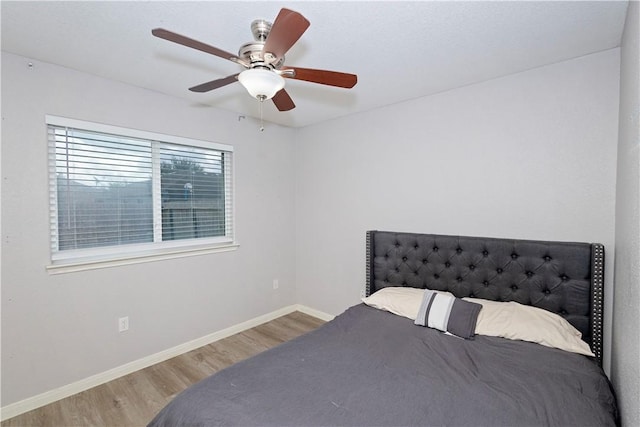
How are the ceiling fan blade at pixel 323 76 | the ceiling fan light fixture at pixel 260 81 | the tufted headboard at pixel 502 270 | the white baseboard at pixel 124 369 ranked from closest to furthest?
the ceiling fan light fixture at pixel 260 81, the ceiling fan blade at pixel 323 76, the tufted headboard at pixel 502 270, the white baseboard at pixel 124 369

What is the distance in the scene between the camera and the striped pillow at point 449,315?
1.84m

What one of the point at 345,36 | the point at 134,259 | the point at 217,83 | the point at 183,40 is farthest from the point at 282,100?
the point at 134,259

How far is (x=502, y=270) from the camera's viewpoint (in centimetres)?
209

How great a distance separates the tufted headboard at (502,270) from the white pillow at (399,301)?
9.1 inches

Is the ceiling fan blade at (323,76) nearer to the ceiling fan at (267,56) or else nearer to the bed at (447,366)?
the ceiling fan at (267,56)

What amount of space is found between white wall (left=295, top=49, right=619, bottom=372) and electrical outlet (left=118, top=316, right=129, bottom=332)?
6.29 ft

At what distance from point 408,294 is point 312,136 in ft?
7.13

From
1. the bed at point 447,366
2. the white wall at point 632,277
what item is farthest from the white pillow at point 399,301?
the white wall at point 632,277

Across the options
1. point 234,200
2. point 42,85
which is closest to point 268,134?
point 234,200

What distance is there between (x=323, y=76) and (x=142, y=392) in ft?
8.40

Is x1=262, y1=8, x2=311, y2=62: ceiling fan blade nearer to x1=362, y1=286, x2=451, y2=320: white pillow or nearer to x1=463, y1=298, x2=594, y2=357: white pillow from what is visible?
x1=362, y1=286, x2=451, y2=320: white pillow

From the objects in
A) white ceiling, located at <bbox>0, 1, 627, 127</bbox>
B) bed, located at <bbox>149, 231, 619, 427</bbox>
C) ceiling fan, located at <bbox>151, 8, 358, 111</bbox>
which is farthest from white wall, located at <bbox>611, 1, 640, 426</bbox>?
ceiling fan, located at <bbox>151, 8, 358, 111</bbox>

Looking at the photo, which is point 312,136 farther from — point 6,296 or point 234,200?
point 6,296

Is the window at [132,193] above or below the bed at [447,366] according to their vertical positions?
above
